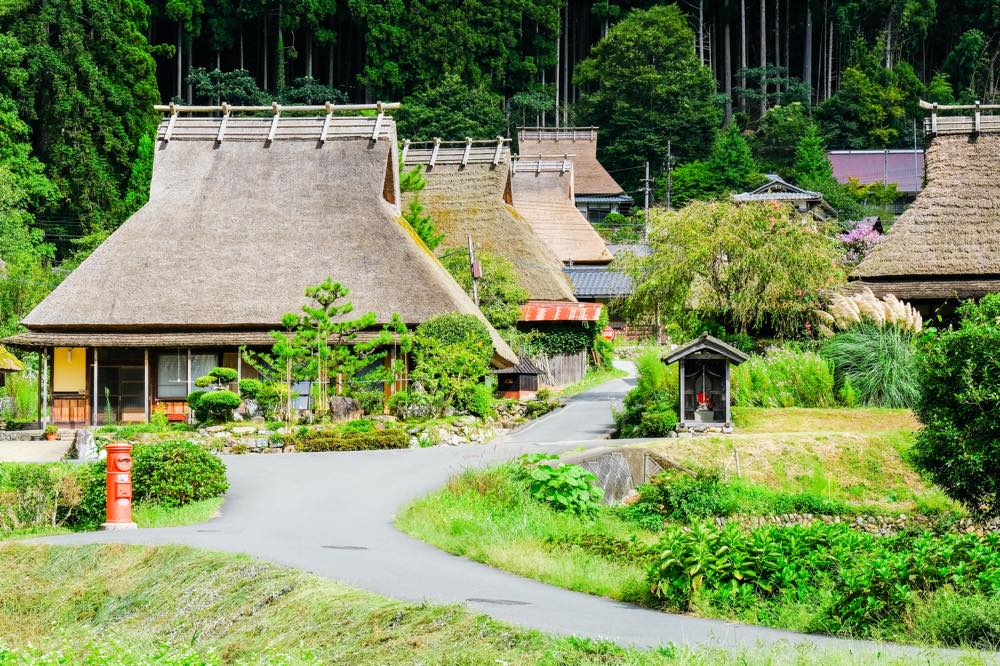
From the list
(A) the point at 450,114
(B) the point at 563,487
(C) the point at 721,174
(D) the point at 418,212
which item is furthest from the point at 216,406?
(C) the point at 721,174

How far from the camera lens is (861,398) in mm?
27438

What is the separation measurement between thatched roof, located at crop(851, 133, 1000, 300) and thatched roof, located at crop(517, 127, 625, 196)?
1441 inches

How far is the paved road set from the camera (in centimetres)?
1171

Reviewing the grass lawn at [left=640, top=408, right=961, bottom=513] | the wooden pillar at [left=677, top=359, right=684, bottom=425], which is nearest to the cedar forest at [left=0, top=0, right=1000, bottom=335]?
the wooden pillar at [left=677, top=359, right=684, bottom=425]

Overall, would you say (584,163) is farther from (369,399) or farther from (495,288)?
(369,399)

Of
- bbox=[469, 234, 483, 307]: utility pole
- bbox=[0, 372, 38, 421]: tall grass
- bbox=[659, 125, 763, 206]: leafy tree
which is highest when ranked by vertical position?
bbox=[659, 125, 763, 206]: leafy tree

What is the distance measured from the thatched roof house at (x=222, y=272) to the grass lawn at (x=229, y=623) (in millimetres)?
17086

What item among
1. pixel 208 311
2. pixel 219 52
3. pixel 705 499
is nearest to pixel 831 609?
pixel 705 499

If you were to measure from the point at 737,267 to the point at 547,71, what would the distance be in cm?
6079

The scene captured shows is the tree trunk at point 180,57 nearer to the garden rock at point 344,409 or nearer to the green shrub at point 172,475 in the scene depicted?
the garden rock at point 344,409

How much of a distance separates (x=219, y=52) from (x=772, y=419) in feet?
201

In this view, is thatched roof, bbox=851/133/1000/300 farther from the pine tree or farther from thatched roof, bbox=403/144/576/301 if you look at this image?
the pine tree

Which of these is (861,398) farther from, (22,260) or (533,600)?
(22,260)

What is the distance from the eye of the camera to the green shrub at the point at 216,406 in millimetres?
28750
